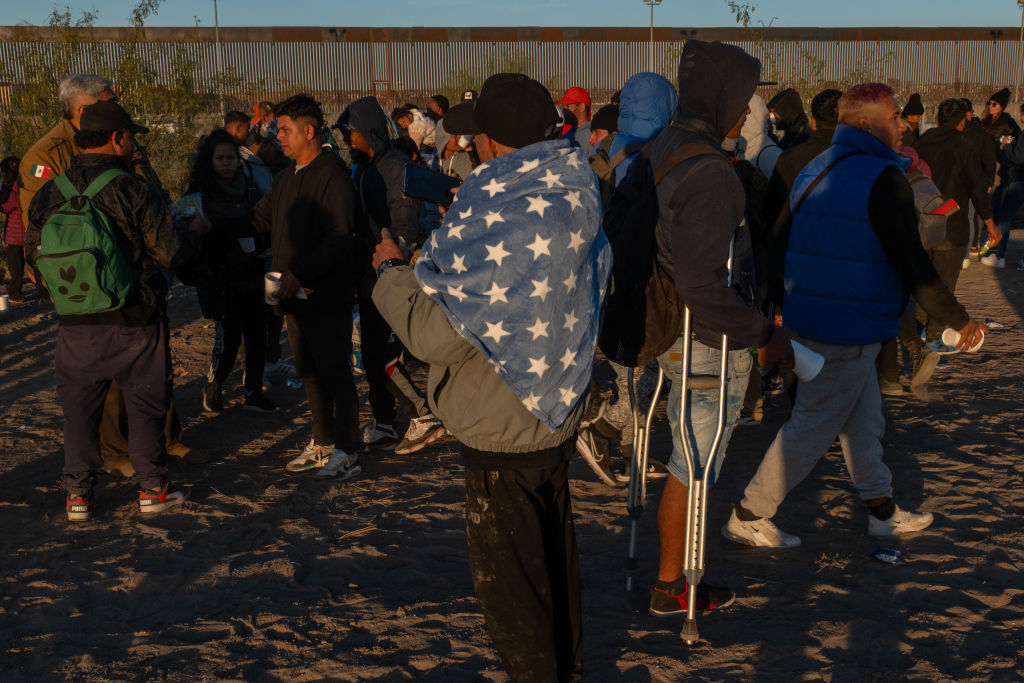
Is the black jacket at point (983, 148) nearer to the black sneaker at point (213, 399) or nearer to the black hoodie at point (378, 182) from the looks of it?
the black hoodie at point (378, 182)

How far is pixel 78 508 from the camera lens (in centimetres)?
515

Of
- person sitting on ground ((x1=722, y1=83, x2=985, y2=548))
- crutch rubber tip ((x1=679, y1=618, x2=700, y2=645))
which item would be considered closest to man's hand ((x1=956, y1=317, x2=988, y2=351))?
person sitting on ground ((x1=722, y1=83, x2=985, y2=548))

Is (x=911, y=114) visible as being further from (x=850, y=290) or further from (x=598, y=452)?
(x=850, y=290)

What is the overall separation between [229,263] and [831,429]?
4182 millimetres

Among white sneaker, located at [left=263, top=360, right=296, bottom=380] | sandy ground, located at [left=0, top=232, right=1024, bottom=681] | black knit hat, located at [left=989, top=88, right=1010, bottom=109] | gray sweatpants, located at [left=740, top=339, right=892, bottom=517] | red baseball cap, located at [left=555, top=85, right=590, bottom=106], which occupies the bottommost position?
sandy ground, located at [left=0, top=232, right=1024, bottom=681]

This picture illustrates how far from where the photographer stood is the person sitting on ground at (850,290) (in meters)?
4.07

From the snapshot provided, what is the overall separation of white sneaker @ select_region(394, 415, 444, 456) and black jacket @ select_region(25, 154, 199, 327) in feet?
6.10

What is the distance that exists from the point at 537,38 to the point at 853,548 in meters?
28.7

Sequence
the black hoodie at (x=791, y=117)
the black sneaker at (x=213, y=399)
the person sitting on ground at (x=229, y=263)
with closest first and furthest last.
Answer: the person sitting on ground at (x=229, y=263), the black sneaker at (x=213, y=399), the black hoodie at (x=791, y=117)

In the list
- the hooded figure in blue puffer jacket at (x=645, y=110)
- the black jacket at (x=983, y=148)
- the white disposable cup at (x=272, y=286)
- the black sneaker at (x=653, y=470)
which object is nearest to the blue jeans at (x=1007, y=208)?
the black jacket at (x=983, y=148)

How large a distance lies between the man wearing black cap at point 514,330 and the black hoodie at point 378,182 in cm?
291

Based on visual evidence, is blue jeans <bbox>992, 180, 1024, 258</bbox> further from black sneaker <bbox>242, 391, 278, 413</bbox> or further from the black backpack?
the black backpack

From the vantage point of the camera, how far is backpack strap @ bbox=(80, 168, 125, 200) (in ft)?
15.9

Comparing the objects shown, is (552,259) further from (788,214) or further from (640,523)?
(640,523)
